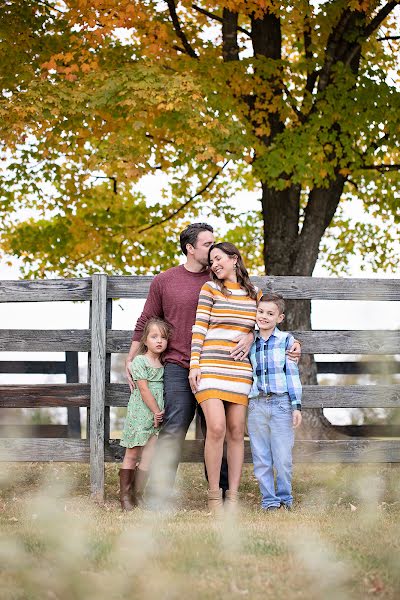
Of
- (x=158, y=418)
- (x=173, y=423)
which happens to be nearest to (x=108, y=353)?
(x=158, y=418)

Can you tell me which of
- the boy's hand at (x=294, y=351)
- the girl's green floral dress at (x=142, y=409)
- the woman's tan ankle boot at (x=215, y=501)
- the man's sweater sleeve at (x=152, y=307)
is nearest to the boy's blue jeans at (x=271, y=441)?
the boy's hand at (x=294, y=351)

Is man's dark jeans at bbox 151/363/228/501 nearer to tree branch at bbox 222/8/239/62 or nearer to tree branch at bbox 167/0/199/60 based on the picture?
tree branch at bbox 222/8/239/62

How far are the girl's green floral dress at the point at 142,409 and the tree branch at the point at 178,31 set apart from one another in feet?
21.1

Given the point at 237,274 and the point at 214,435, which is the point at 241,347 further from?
the point at 214,435

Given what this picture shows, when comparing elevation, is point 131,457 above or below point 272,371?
below

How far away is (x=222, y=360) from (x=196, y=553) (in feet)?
6.27

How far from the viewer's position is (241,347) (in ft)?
20.5

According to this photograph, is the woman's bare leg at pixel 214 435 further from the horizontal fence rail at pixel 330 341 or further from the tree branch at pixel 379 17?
the tree branch at pixel 379 17

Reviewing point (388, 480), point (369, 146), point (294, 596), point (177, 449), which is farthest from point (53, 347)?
point (369, 146)

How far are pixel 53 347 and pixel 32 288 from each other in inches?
21.2

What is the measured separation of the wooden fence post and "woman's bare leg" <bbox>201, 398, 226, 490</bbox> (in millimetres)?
1355

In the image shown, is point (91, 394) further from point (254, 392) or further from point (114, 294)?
point (254, 392)

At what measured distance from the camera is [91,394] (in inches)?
291

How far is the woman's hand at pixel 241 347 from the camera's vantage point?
20.5ft
